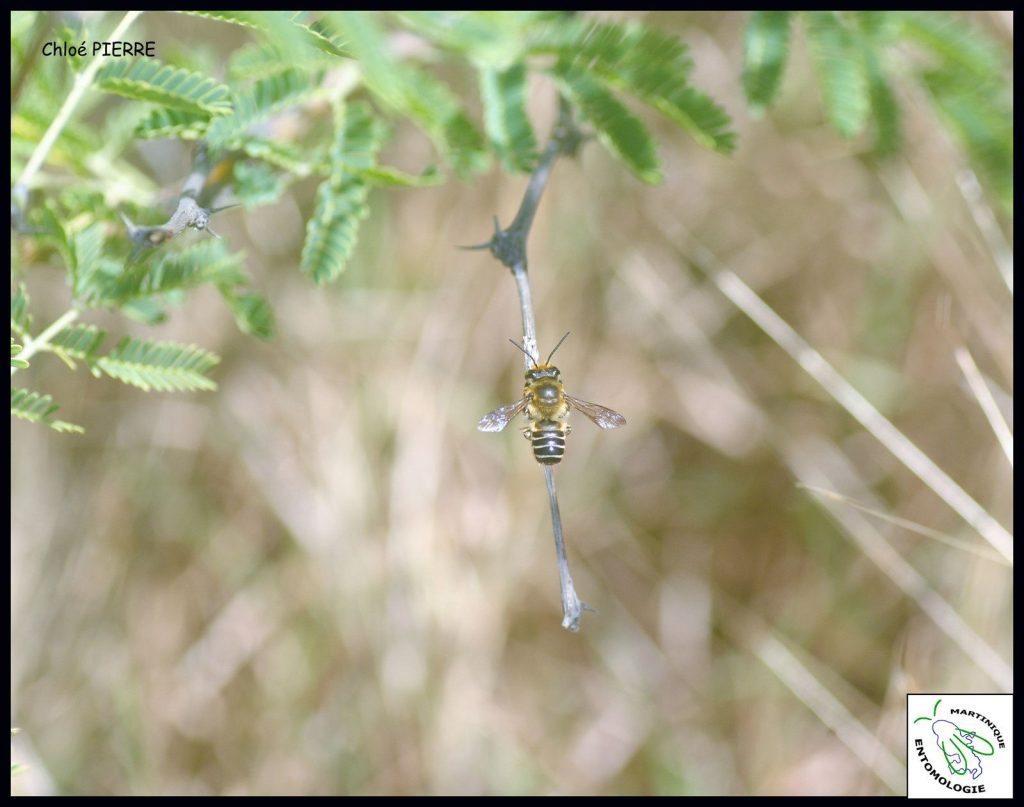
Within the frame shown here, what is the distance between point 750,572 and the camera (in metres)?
3.87

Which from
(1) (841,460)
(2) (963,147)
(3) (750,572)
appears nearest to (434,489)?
(3) (750,572)

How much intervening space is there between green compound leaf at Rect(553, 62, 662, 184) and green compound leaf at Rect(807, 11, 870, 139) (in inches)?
21.4

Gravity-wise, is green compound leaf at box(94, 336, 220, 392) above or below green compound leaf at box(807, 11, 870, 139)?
below

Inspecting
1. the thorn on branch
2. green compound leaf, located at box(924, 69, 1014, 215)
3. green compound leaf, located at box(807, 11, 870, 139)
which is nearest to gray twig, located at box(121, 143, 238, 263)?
the thorn on branch

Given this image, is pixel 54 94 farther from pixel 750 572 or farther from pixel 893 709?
pixel 750 572

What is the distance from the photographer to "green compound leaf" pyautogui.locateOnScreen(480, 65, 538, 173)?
6.12ft

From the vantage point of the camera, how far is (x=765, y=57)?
6.75 ft

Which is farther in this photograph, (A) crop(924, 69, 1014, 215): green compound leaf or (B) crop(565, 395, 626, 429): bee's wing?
(A) crop(924, 69, 1014, 215): green compound leaf

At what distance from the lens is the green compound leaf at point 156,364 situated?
1.68 meters

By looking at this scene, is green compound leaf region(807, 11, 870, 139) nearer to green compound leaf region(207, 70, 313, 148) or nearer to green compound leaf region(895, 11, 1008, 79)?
green compound leaf region(895, 11, 1008, 79)

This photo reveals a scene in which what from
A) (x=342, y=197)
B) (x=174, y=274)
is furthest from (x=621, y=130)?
(x=174, y=274)

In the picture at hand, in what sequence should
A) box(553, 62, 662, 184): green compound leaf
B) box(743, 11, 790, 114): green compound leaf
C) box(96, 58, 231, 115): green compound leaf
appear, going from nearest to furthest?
box(96, 58, 231, 115): green compound leaf, box(553, 62, 662, 184): green compound leaf, box(743, 11, 790, 114): green compound leaf

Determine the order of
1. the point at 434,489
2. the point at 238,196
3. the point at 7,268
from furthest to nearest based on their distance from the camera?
1. the point at 434,489
2. the point at 238,196
3. the point at 7,268

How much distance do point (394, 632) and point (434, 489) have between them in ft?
1.97
